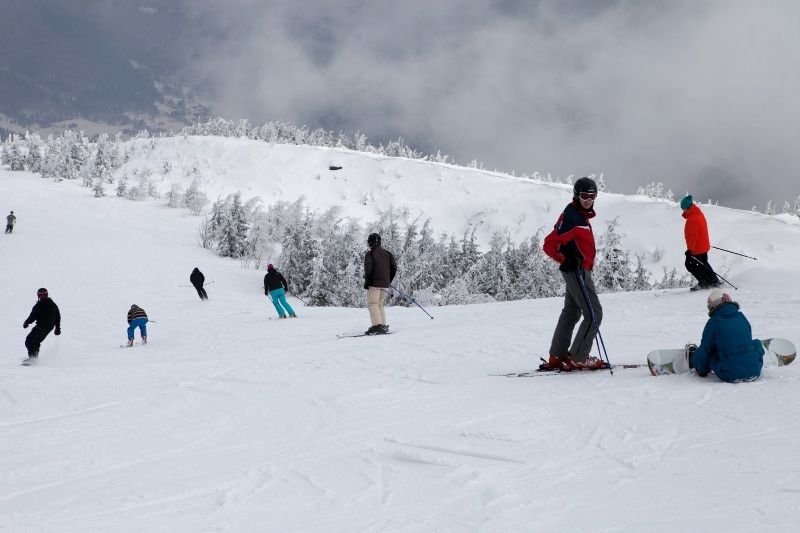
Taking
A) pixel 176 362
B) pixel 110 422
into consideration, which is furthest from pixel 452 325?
pixel 110 422

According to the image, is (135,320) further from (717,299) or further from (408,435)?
(717,299)

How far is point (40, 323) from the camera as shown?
12.0 m

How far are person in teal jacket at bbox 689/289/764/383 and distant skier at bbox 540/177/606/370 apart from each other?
120cm

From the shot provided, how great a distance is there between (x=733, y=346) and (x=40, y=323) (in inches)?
496

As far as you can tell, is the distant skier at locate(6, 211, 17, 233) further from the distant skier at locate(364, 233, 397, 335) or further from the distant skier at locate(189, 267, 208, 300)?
the distant skier at locate(364, 233, 397, 335)

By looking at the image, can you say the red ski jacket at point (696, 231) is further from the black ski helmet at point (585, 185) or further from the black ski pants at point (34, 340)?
the black ski pants at point (34, 340)

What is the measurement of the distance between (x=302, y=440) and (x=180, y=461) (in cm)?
98

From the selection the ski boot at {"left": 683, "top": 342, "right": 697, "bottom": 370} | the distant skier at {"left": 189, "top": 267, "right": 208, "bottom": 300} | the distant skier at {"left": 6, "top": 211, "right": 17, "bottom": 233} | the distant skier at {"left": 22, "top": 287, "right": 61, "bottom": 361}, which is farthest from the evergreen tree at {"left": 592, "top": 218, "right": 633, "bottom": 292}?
the distant skier at {"left": 6, "top": 211, "right": 17, "bottom": 233}

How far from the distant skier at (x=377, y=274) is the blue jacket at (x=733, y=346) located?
6.84 metres

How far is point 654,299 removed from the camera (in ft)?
41.7

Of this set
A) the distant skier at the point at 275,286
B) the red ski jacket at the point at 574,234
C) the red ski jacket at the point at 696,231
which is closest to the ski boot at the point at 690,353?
the red ski jacket at the point at 574,234

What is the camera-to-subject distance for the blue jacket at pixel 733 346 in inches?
202

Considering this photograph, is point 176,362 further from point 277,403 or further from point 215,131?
point 215,131

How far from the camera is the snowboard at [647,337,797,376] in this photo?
→ 5551mm
